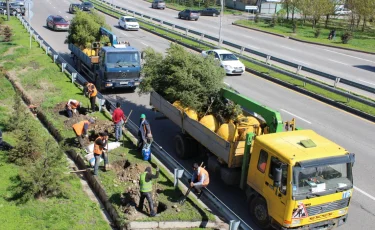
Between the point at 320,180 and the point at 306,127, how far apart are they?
841 cm

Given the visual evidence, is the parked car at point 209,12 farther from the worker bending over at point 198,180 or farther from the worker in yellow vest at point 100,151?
the worker bending over at point 198,180

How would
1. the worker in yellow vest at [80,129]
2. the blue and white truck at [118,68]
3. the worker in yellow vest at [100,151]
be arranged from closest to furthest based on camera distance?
the worker in yellow vest at [100,151] → the worker in yellow vest at [80,129] → the blue and white truck at [118,68]

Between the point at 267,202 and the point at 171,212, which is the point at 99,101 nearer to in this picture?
the point at 171,212

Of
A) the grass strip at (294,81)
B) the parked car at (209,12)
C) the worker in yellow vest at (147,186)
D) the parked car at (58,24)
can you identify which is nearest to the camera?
the worker in yellow vest at (147,186)

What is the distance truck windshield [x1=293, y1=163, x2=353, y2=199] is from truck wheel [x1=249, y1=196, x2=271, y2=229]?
4.16ft

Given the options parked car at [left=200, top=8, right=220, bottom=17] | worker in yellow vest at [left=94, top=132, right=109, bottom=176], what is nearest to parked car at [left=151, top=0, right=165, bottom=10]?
parked car at [left=200, top=8, right=220, bottom=17]

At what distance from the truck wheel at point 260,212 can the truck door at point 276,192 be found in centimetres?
31

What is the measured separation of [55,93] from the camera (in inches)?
802

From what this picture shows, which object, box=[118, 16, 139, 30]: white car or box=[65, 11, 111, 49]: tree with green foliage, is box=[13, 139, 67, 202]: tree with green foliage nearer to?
box=[65, 11, 111, 49]: tree with green foliage

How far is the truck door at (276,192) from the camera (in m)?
9.71

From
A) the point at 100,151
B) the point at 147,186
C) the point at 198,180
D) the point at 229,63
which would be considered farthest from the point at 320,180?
the point at 229,63

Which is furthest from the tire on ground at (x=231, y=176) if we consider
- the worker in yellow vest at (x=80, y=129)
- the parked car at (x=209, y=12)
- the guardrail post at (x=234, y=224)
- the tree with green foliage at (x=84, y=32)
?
the parked car at (x=209, y=12)

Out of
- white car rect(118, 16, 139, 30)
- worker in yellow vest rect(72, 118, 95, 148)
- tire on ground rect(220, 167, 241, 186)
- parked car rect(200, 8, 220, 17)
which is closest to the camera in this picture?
tire on ground rect(220, 167, 241, 186)

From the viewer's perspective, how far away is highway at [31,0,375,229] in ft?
39.6
